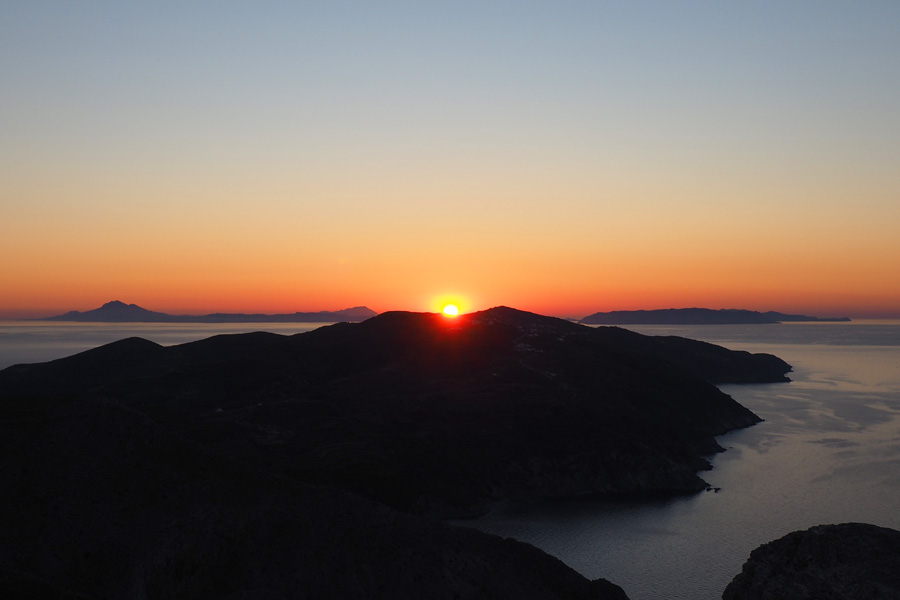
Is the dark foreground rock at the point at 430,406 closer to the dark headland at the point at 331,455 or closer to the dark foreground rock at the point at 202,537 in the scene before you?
the dark headland at the point at 331,455

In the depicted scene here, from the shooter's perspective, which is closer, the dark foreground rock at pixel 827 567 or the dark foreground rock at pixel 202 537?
the dark foreground rock at pixel 827 567

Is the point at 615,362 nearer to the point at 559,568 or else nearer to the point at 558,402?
the point at 558,402

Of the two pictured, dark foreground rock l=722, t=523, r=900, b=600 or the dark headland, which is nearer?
dark foreground rock l=722, t=523, r=900, b=600

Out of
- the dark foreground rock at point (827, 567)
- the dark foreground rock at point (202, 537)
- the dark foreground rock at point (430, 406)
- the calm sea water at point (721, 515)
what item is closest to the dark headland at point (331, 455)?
the dark foreground rock at point (202, 537)

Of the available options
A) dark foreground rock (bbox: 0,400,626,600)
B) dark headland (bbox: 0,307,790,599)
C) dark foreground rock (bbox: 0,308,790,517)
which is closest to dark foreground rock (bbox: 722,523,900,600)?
dark foreground rock (bbox: 0,400,626,600)

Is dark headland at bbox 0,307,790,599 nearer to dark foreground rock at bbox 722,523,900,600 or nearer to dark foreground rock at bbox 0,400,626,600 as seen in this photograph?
dark foreground rock at bbox 0,400,626,600

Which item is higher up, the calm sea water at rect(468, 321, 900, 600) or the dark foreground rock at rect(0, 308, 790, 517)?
the dark foreground rock at rect(0, 308, 790, 517)
